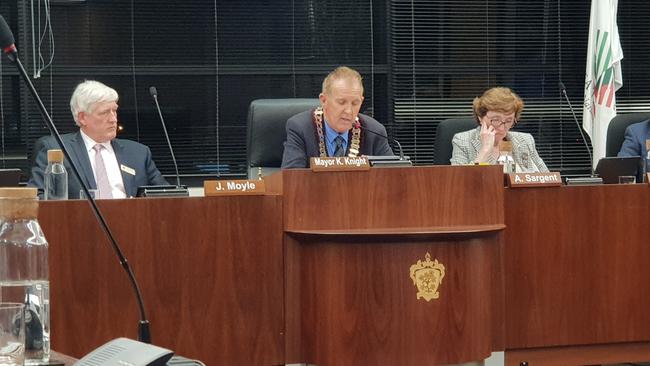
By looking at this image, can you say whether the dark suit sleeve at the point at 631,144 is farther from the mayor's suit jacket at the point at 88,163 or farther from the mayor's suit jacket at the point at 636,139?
the mayor's suit jacket at the point at 88,163

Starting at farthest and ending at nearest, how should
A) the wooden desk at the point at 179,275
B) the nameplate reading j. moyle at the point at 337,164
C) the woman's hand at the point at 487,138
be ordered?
1. the woman's hand at the point at 487,138
2. the nameplate reading j. moyle at the point at 337,164
3. the wooden desk at the point at 179,275

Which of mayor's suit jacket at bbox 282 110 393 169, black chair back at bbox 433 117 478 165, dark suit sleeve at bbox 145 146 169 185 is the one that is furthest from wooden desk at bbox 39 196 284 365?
black chair back at bbox 433 117 478 165

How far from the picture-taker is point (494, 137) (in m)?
4.84

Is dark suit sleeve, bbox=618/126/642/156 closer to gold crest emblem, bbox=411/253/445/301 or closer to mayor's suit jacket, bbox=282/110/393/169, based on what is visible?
mayor's suit jacket, bbox=282/110/393/169

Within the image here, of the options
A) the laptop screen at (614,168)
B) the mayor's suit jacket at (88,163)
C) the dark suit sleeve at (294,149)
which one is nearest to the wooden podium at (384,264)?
the dark suit sleeve at (294,149)

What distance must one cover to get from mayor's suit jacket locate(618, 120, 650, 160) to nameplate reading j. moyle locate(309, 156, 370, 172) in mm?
2155

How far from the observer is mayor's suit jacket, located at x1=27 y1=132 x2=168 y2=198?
4.25 m

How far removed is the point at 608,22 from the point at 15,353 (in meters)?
5.43

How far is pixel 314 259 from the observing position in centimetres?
361

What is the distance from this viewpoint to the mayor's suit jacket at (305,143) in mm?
4469

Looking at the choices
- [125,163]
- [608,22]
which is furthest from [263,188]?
[608,22]

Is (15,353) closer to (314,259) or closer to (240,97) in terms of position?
(314,259)

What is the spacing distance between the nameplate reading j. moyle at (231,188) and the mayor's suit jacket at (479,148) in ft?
4.70

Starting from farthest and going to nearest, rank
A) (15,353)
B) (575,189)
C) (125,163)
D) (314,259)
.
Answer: (125,163) → (575,189) → (314,259) → (15,353)
